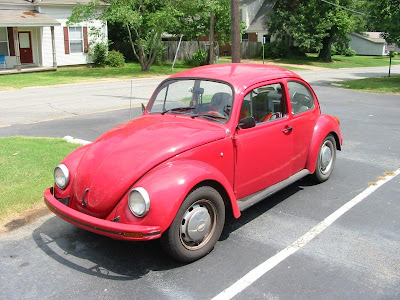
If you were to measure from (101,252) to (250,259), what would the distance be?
1493 millimetres

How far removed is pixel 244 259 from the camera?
4.14 m

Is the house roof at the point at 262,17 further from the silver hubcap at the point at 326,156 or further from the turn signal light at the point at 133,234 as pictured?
the turn signal light at the point at 133,234

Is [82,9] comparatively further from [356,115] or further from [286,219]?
[286,219]

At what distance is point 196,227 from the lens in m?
4.04

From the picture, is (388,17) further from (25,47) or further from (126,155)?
(126,155)

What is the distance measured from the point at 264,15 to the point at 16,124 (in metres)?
39.8

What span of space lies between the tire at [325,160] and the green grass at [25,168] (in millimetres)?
3844

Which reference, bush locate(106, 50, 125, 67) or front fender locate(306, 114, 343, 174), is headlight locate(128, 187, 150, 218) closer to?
front fender locate(306, 114, 343, 174)

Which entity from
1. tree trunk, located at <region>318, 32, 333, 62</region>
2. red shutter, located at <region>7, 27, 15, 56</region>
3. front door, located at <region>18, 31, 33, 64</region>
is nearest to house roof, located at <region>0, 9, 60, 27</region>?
red shutter, located at <region>7, 27, 15, 56</region>

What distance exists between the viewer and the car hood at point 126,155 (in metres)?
3.96

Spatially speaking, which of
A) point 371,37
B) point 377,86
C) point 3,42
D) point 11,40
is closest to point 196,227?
point 377,86

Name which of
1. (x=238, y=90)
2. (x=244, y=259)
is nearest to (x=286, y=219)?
(x=244, y=259)

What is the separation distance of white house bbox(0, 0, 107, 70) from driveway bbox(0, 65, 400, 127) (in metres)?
7.86

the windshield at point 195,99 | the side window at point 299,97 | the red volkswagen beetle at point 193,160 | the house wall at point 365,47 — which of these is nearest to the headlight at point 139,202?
the red volkswagen beetle at point 193,160
